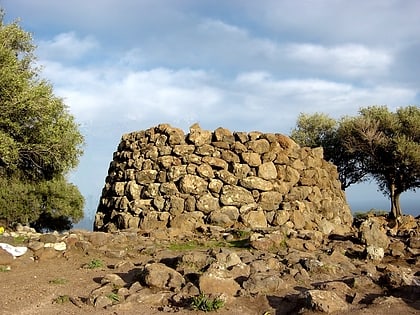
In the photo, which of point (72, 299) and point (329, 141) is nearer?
point (72, 299)

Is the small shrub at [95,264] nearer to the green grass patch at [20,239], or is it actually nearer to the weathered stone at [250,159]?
the green grass patch at [20,239]

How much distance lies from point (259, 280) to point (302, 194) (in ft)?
27.9

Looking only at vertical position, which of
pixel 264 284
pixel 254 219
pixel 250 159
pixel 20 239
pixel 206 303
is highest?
pixel 250 159

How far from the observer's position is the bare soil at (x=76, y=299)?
7.13 metres

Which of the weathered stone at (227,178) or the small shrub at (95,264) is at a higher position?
the weathered stone at (227,178)

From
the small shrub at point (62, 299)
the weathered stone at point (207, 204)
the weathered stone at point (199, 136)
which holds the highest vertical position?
the weathered stone at point (199, 136)

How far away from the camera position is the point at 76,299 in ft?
26.0

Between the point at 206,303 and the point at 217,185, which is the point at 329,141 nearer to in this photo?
the point at 217,185

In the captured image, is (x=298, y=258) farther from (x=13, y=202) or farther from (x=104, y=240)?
(x=13, y=202)

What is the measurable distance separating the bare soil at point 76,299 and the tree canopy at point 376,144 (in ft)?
64.0

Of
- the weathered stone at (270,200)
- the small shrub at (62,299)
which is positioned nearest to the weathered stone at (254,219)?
the weathered stone at (270,200)

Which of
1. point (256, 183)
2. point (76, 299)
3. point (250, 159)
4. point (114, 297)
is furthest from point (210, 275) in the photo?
point (250, 159)

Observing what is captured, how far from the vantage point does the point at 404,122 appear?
26641 mm

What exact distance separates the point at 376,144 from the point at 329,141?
10.6 ft
